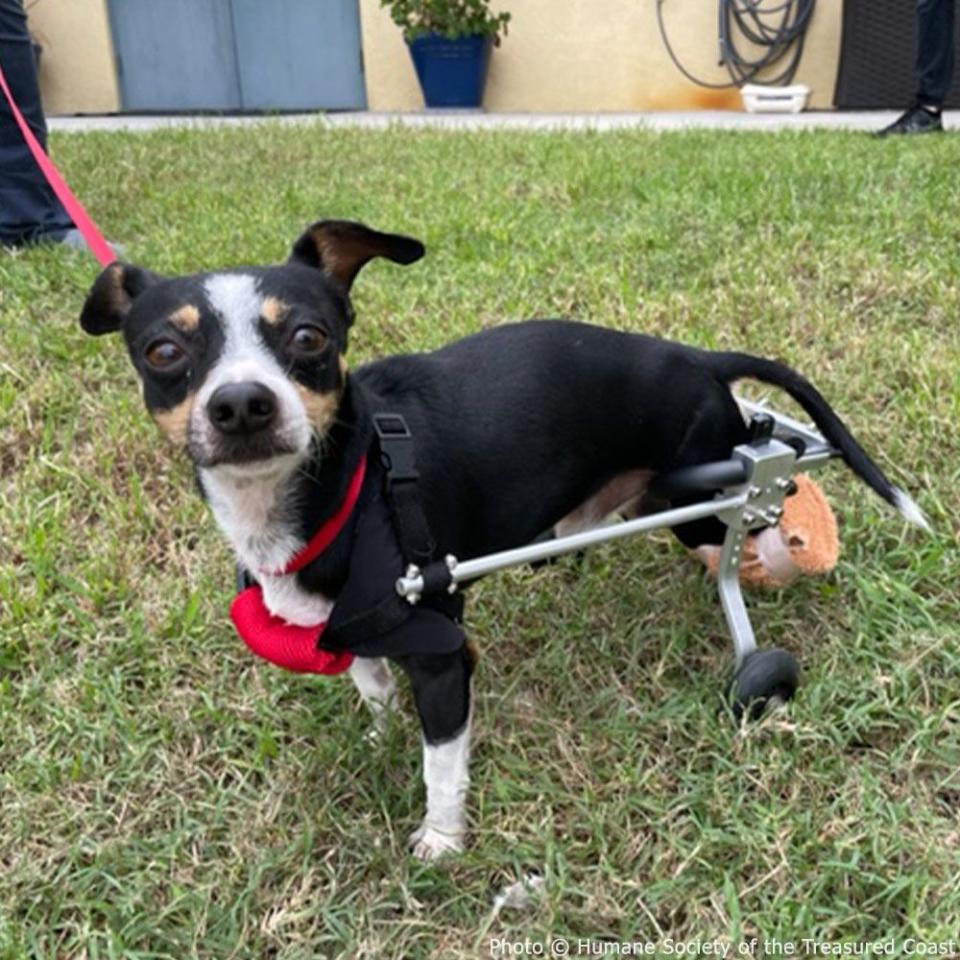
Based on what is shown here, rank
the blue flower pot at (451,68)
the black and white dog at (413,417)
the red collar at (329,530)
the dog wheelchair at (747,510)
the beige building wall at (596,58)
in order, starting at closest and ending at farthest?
the black and white dog at (413,417) < the red collar at (329,530) < the dog wheelchair at (747,510) < the beige building wall at (596,58) < the blue flower pot at (451,68)

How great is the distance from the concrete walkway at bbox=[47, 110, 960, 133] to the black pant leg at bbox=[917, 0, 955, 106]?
0.52m

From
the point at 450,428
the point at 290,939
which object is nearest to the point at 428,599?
the point at 450,428

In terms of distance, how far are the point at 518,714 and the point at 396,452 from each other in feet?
2.20

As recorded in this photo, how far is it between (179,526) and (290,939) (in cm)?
121

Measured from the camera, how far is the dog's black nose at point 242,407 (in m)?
1.40

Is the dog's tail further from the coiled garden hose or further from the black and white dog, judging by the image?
the coiled garden hose

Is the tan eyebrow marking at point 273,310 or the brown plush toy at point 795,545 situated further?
the brown plush toy at point 795,545

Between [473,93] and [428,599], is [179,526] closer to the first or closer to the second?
[428,599]

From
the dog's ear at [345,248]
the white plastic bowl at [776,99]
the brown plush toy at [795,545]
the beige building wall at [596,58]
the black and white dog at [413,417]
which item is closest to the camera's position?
the black and white dog at [413,417]

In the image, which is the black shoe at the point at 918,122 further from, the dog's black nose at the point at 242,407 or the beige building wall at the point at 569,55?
the dog's black nose at the point at 242,407

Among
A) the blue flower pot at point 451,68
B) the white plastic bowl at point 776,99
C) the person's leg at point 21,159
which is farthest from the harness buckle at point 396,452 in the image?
the blue flower pot at point 451,68

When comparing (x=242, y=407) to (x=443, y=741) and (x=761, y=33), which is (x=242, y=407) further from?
(x=761, y=33)

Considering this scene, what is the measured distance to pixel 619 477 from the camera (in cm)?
209

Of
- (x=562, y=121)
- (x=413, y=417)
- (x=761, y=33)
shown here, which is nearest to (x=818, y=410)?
(x=413, y=417)
